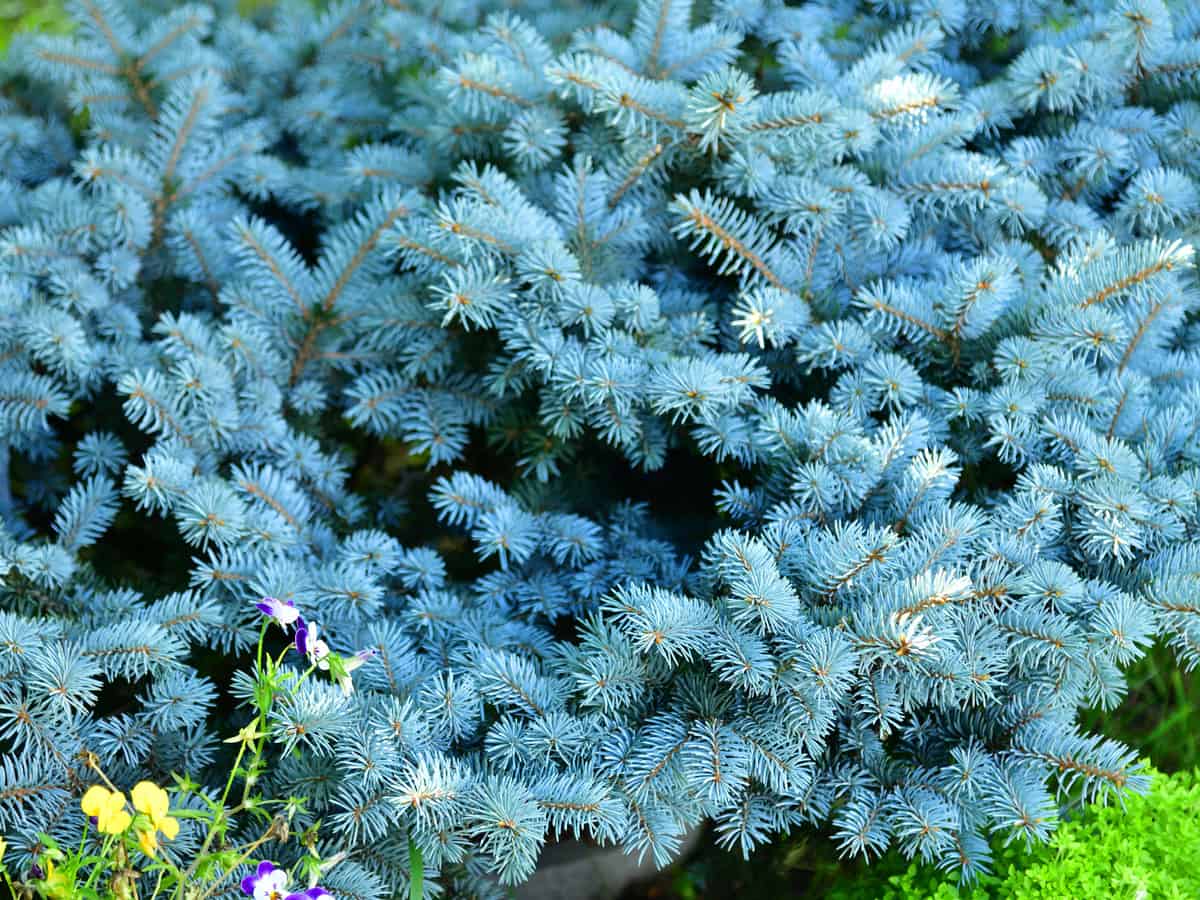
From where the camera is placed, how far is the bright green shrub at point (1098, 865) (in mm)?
1257

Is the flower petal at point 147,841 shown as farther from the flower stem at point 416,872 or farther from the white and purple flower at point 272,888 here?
the flower stem at point 416,872

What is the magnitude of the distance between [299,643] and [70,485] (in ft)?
2.82

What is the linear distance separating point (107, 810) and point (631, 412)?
2.66ft

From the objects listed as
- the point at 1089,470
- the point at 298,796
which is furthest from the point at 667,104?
the point at 298,796

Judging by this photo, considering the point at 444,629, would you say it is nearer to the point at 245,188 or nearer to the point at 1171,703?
the point at 245,188

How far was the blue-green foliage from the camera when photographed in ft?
4.07

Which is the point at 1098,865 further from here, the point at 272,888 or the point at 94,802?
the point at 94,802

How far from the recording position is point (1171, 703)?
1.93m

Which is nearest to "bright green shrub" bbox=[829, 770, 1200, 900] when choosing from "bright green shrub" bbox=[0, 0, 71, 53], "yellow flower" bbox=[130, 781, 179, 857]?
"yellow flower" bbox=[130, 781, 179, 857]

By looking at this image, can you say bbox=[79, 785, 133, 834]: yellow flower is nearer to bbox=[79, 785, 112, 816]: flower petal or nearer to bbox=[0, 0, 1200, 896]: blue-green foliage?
bbox=[79, 785, 112, 816]: flower petal

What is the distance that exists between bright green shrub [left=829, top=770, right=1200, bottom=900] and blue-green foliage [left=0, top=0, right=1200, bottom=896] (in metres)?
0.05

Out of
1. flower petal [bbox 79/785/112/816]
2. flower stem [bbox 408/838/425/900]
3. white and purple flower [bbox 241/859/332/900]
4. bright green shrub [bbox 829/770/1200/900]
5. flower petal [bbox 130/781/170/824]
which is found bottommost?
flower stem [bbox 408/838/425/900]

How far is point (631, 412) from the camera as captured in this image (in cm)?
151

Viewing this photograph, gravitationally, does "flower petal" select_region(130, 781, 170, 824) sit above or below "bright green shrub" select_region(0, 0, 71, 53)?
above
